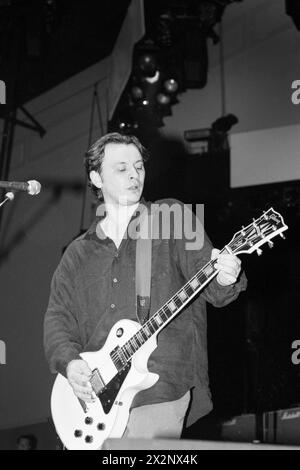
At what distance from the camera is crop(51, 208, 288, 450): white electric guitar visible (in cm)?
255

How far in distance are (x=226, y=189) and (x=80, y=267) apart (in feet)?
10.7

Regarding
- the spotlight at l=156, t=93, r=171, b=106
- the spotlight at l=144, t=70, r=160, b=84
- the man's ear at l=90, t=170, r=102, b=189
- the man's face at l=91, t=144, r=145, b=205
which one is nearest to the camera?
the man's face at l=91, t=144, r=145, b=205

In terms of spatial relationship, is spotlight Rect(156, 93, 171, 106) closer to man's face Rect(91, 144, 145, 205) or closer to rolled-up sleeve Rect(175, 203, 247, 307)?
man's face Rect(91, 144, 145, 205)

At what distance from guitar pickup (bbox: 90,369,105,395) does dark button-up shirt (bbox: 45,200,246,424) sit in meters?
0.11

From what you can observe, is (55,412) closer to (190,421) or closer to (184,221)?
(190,421)

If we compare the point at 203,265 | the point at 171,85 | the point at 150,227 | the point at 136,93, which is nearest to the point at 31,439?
the point at 136,93

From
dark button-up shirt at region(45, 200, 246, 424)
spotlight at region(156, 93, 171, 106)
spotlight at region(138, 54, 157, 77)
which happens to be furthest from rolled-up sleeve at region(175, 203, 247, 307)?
spotlight at region(156, 93, 171, 106)

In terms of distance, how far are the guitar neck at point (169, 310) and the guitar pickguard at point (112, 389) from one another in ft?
0.16

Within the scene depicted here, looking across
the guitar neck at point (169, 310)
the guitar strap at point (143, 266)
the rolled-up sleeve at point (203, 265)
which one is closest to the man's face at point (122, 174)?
the guitar strap at point (143, 266)

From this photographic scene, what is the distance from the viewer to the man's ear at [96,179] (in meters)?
3.06

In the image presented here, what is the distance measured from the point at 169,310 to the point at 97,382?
0.44 metres

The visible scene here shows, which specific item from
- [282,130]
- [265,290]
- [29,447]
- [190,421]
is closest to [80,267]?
[190,421]

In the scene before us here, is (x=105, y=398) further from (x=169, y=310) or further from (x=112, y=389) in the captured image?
(x=169, y=310)

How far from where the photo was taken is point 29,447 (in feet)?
20.9
